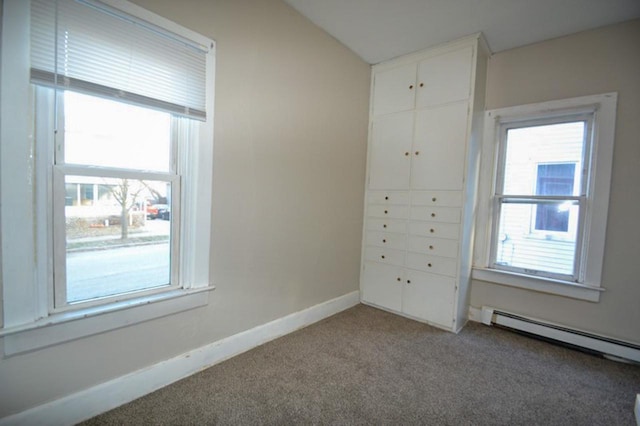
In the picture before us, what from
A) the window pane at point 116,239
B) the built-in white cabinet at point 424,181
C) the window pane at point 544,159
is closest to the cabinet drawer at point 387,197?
the built-in white cabinet at point 424,181

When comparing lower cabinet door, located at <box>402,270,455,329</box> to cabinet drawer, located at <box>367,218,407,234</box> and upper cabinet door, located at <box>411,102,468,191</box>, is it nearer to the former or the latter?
cabinet drawer, located at <box>367,218,407,234</box>

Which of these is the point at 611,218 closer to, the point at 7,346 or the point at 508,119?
the point at 508,119

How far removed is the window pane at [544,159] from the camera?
2.27m

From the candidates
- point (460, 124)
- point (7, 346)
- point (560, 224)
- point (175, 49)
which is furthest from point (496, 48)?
point (7, 346)

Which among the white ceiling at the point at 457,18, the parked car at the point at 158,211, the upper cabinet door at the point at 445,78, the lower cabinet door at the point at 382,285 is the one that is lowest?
the lower cabinet door at the point at 382,285

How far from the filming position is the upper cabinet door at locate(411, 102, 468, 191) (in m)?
2.36

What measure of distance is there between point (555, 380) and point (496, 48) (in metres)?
2.67

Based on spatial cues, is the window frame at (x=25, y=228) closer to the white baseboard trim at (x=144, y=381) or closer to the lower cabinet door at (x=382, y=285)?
the white baseboard trim at (x=144, y=381)

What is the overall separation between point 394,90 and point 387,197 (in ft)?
3.52

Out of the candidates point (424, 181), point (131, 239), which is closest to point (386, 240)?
point (424, 181)

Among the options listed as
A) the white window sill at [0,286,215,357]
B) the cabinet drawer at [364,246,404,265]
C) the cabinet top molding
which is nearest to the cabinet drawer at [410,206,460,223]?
the cabinet drawer at [364,246,404,265]

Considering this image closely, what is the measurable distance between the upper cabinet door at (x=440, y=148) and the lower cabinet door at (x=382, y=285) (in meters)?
0.90

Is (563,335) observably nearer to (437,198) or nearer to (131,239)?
(437,198)

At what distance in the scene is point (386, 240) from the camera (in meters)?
2.83
